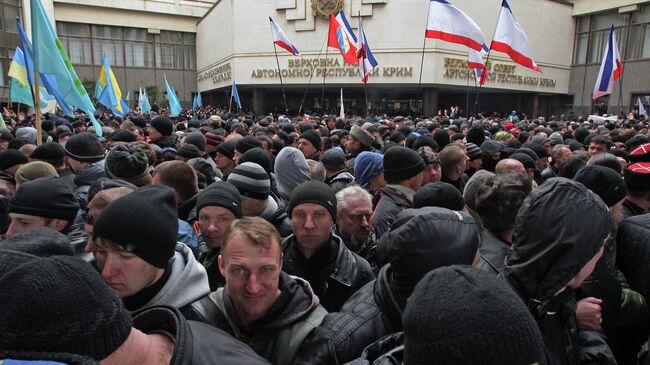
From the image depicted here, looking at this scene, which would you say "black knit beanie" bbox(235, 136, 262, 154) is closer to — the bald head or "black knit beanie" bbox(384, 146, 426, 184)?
"black knit beanie" bbox(384, 146, 426, 184)

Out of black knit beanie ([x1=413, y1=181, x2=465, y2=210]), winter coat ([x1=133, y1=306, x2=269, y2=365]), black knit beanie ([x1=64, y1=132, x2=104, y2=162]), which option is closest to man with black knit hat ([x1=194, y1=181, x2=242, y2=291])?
black knit beanie ([x1=413, y1=181, x2=465, y2=210])

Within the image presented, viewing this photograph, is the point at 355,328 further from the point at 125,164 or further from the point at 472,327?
the point at 125,164

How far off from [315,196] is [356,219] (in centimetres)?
52

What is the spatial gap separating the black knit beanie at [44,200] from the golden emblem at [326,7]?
28.9m

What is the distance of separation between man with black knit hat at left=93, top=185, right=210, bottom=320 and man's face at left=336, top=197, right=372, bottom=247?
1384 millimetres

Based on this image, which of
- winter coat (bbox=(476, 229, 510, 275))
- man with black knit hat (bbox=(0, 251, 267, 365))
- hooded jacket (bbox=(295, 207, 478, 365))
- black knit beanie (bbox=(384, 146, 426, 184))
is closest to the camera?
man with black knit hat (bbox=(0, 251, 267, 365))

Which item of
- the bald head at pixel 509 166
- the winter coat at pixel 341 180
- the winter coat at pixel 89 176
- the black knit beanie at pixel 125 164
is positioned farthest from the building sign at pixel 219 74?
the bald head at pixel 509 166

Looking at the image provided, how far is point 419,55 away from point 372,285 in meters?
28.6

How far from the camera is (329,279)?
2.54m

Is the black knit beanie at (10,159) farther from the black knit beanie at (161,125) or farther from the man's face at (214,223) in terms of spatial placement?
the man's face at (214,223)

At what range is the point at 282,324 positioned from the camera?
1831 millimetres

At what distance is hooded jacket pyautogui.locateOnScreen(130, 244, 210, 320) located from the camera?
74.9 inches

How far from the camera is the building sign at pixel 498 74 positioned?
2855cm

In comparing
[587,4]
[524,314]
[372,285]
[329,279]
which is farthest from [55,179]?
[587,4]
